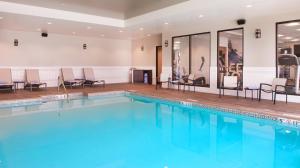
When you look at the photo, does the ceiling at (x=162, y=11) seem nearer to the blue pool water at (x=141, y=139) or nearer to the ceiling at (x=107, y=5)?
the ceiling at (x=107, y=5)

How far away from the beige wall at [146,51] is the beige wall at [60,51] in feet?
1.49

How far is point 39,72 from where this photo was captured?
35.5 ft

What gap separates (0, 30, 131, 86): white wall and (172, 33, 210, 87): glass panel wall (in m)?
3.94

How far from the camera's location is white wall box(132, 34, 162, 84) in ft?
40.4

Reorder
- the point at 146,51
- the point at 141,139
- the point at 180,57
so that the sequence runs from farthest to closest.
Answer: the point at 146,51 < the point at 180,57 < the point at 141,139

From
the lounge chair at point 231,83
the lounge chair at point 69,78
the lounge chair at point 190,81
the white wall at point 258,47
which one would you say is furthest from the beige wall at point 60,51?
the lounge chair at point 231,83

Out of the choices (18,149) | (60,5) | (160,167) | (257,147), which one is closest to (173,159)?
(160,167)

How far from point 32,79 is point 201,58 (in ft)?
23.1

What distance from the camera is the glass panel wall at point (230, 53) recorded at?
8195 millimetres

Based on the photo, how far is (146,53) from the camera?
41.9 ft

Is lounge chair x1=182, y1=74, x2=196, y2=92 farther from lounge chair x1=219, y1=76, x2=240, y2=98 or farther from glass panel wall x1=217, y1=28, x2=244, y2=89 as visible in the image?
lounge chair x1=219, y1=76, x2=240, y2=98

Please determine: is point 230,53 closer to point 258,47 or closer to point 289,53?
point 258,47

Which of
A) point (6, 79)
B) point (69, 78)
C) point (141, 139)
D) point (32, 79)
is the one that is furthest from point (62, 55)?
point (141, 139)

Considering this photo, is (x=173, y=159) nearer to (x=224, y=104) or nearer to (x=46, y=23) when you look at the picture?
(x=224, y=104)
